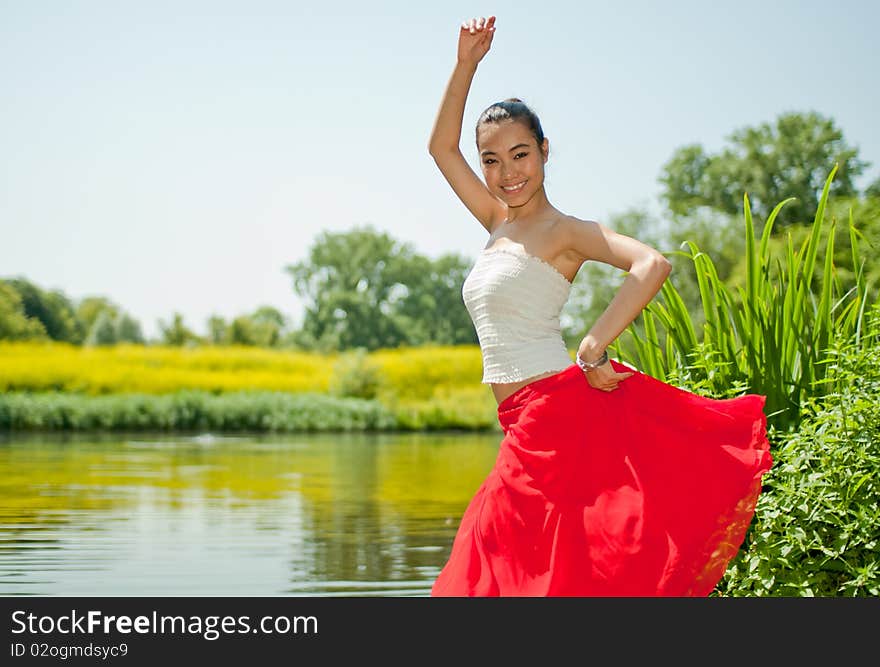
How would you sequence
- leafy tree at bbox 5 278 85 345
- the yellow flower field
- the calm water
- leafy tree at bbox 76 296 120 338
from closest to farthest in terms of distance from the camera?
the calm water, the yellow flower field, leafy tree at bbox 5 278 85 345, leafy tree at bbox 76 296 120 338

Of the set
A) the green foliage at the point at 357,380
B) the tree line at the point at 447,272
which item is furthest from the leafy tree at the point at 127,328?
the green foliage at the point at 357,380

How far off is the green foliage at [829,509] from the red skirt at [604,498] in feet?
1.46

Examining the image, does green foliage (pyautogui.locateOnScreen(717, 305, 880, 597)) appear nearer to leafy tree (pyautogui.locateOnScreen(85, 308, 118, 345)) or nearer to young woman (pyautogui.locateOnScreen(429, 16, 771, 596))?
young woman (pyautogui.locateOnScreen(429, 16, 771, 596))

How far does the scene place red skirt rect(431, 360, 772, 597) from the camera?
227 centimetres

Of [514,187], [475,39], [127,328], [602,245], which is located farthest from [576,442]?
[127,328]

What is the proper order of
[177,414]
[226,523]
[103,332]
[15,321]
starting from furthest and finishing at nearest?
[103,332], [15,321], [177,414], [226,523]

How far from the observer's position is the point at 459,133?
8.57 feet

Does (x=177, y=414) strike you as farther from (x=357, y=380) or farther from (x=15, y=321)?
(x=15, y=321)

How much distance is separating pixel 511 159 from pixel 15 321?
3814 cm

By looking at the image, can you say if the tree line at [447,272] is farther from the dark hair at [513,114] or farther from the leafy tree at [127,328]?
the dark hair at [513,114]

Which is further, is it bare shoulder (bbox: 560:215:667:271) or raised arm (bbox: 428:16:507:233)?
raised arm (bbox: 428:16:507:233)

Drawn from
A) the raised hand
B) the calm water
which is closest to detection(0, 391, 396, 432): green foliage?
the calm water

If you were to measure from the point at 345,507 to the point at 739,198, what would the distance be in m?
25.3
